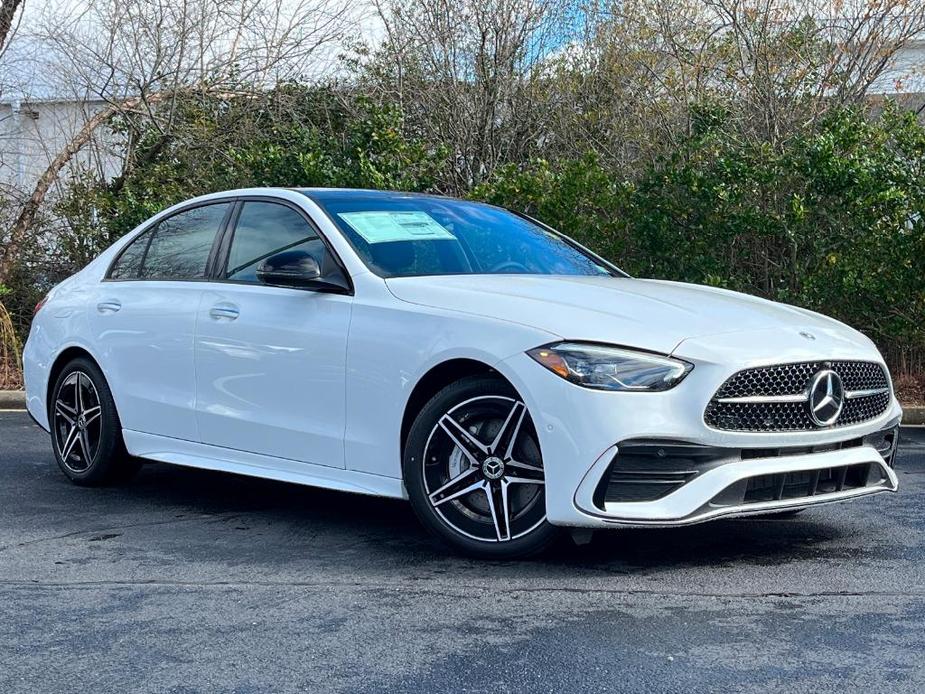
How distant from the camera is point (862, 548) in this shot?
565 centimetres

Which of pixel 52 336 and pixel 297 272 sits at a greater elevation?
pixel 297 272

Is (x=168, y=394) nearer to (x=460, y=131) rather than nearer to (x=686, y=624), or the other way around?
(x=686, y=624)

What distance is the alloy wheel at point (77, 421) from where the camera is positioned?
7410mm

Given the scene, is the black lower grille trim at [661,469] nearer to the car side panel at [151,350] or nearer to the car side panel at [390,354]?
the car side panel at [390,354]

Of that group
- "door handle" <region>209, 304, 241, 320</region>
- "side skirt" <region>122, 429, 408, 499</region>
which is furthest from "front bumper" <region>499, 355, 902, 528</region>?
"door handle" <region>209, 304, 241, 320</region>

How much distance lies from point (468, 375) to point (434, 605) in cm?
105

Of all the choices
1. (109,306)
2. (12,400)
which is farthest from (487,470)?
(12,400)

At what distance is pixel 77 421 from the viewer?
753 cm

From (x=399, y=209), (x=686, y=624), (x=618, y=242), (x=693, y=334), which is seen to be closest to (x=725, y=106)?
(x=618, y=242)

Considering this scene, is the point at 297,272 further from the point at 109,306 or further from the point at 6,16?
the point at 6,16

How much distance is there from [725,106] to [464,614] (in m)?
10.3

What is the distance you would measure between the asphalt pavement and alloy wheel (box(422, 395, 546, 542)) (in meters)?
0.19

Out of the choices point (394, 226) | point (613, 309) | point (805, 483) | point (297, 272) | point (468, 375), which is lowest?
point (805, 483)

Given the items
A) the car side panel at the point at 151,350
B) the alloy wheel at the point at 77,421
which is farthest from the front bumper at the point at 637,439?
the alloy wheel at the point at 77,421
